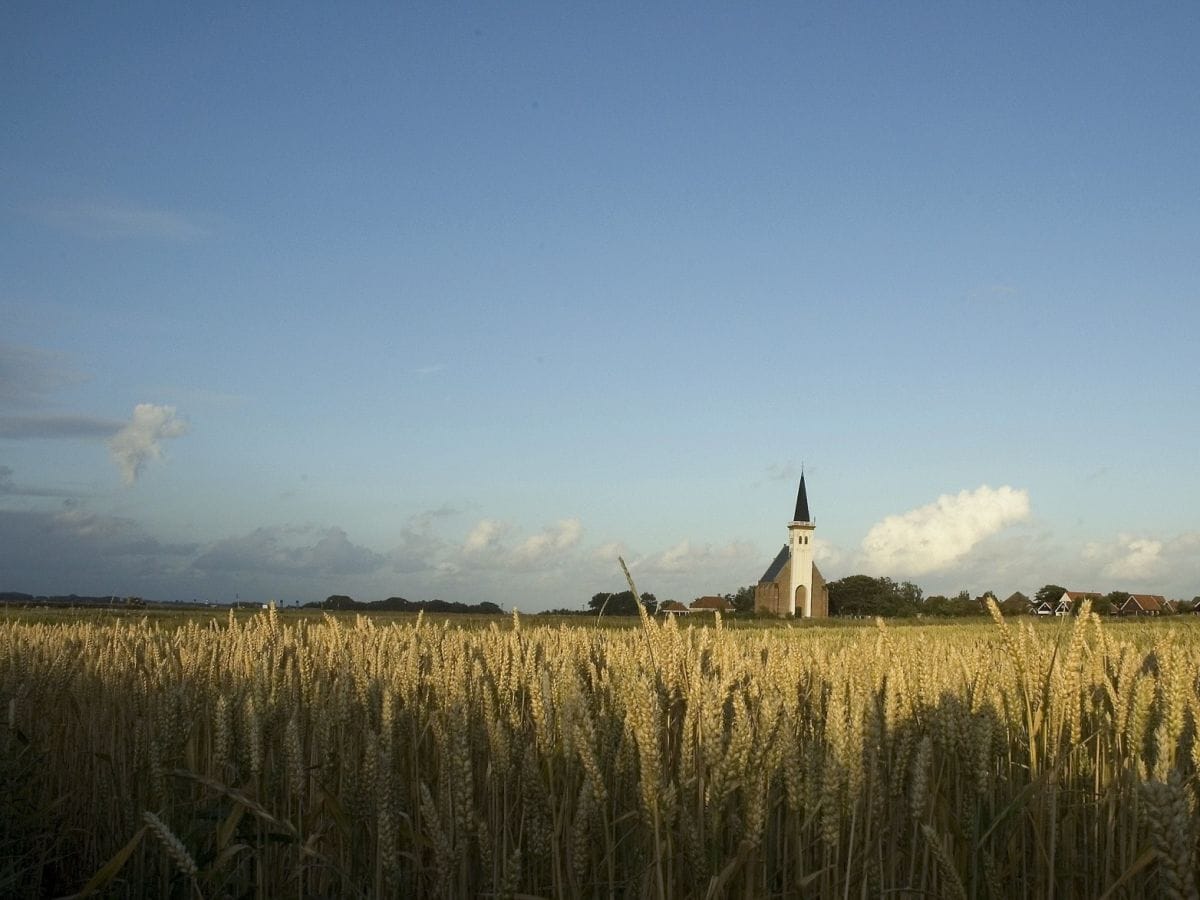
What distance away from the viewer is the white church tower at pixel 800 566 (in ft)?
368

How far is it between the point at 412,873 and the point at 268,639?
5470mm

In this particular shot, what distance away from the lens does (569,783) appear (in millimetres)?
3203

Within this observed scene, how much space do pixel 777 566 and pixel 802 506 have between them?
25.9ft

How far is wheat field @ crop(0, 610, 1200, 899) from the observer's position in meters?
2.66

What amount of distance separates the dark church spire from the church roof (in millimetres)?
3888

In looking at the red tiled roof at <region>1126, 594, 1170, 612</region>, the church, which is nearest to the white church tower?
the church

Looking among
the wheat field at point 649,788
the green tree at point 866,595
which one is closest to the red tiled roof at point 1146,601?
the green tree at point 866,595

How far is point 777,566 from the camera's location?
4660 inches

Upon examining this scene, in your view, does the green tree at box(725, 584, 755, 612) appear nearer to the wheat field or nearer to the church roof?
the church roof

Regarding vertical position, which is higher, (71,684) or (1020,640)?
(1020,640)

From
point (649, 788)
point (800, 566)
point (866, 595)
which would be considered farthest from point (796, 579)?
point (649, 788)

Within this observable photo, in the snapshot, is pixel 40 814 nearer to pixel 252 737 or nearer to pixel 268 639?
pixel 252 737

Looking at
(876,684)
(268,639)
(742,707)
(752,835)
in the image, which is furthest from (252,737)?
(268,639)

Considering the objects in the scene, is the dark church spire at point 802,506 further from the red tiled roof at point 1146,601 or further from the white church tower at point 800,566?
the red tiled roof at point 1146,601
